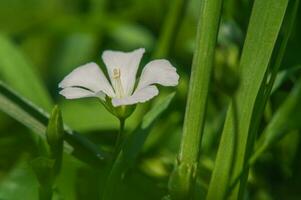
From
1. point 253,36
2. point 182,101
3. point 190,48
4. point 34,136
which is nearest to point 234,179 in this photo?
point 253,36

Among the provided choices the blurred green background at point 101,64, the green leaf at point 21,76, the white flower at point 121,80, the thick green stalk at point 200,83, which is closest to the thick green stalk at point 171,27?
the blurred green background at point 101,64

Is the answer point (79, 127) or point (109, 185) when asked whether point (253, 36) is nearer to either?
point (109, 185)

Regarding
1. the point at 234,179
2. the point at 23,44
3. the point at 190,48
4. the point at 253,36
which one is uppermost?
the point at 253,36

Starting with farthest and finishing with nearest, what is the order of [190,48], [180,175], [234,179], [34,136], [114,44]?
[114,44] → [190,48] → [34,136] → [234,179] → [180,175]

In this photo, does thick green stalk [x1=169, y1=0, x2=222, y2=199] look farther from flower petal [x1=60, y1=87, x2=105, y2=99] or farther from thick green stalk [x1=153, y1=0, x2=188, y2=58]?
thick green stalk [x1=153, y1=0, x2=188, y2=58]

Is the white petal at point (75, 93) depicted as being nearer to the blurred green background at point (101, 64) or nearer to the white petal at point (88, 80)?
the white petal at point (88, 80)

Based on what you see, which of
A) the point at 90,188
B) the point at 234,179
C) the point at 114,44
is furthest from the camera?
the point at 114,44

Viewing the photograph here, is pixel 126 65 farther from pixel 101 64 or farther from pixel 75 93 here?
pixel 101 64

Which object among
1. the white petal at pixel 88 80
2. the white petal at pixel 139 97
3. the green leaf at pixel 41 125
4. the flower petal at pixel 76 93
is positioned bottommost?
the green leaf at pixel 41 125
